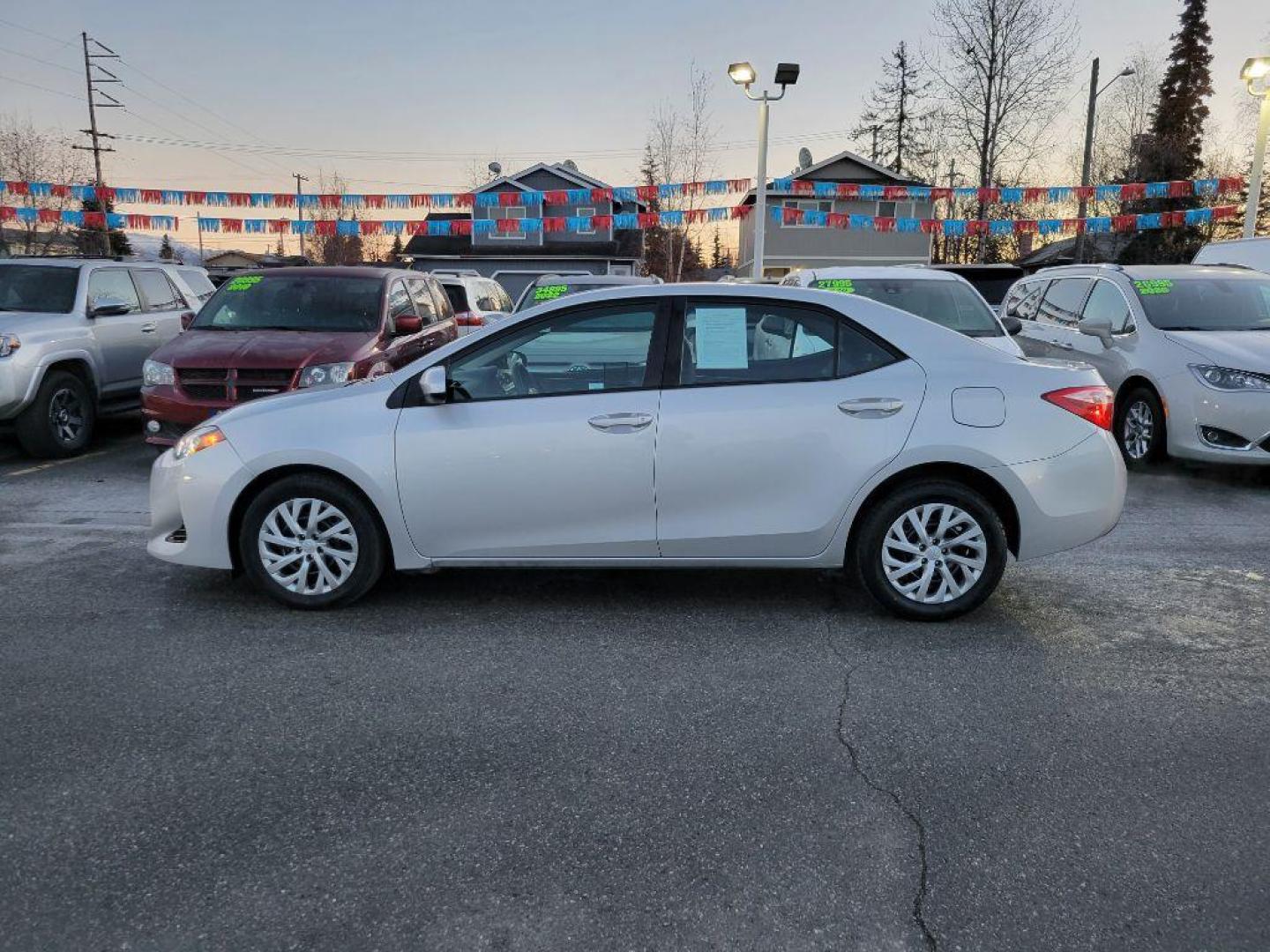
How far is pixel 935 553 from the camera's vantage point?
4.41m

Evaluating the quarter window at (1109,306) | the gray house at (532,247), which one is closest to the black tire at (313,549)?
the quarter window at (1109,306)

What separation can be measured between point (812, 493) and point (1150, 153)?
4452 cm

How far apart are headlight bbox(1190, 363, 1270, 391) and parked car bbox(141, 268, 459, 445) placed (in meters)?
6.87

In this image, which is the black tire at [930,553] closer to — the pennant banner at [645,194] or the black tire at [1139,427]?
the black tire at [1139,427]

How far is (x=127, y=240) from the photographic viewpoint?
5816 cm

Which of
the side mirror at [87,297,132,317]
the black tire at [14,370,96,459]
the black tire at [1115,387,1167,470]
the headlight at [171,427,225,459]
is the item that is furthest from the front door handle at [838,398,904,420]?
the side mirror at [87,297,132,317]

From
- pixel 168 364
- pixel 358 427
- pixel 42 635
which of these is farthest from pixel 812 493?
pixel 168 364

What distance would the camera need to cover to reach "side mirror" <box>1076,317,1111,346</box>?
8766mm

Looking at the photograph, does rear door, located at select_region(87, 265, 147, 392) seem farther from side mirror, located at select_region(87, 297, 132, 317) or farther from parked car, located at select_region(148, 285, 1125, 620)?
parked car, located at select_region(148, 285, 1125, 620)

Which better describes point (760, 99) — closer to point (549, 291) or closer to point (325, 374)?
point (549, 291)

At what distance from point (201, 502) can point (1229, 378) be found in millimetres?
7729

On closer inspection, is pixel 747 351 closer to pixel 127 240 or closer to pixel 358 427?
pixel 358 427

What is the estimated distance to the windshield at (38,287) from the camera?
916 centimetres

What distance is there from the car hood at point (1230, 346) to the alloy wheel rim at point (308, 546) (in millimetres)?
7104
